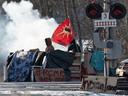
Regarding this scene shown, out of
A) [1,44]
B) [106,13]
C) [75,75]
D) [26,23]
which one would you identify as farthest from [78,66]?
[1,44]

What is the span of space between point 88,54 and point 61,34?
2.26 meters

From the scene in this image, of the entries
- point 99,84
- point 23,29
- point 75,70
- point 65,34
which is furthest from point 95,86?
point 23,29

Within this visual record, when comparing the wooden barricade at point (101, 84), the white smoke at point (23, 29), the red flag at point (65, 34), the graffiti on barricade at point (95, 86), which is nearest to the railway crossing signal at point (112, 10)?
the wooden barricade at point (101, 84)

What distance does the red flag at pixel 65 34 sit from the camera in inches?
626

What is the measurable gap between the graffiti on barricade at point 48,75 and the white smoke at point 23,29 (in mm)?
8577

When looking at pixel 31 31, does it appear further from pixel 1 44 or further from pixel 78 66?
pixel 78 66

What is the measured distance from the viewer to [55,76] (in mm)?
13891

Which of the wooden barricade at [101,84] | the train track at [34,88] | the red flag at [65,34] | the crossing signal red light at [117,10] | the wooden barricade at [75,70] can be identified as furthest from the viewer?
the red flag at [65,34]

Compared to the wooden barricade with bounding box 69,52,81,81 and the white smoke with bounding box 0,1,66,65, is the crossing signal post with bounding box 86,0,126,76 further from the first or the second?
the white smoke with bounding box 0,1,66,65

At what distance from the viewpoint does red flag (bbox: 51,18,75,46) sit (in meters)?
15.9

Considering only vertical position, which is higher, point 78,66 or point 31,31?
point 31,31

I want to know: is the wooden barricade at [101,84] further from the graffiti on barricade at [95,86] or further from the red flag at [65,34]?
the red flag at [65,34]

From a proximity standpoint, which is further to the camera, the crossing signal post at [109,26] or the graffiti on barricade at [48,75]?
the graffiti on barricade at [48,75]

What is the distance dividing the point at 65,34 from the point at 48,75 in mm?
2853
